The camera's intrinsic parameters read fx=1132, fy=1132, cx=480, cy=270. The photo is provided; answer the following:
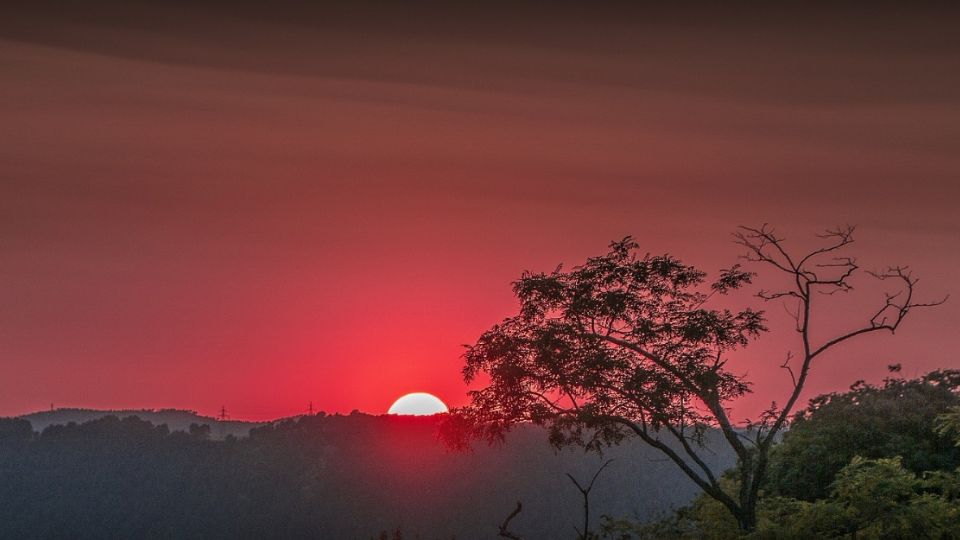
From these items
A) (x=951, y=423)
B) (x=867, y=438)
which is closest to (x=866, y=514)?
(x=951, y=423)

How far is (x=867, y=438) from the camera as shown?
4134cm

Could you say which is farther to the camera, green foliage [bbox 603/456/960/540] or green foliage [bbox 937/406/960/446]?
green foliage [bbox 937/406/960/446]

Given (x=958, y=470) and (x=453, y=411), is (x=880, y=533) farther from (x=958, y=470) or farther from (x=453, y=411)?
(x=453, y=411)

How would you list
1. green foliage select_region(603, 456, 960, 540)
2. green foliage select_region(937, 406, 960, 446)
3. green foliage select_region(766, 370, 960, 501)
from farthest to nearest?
green foliage select_region(766, 370, 960, 501) → green foliage select_region(937, 406, 960, 446) → green foliage select_region(603, 456, 960, 540)

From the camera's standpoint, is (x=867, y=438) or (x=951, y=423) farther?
(x=867, y=438)

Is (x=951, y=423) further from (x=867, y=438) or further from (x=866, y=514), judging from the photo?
(x=867, y=438)

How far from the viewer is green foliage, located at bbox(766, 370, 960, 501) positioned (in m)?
40.3

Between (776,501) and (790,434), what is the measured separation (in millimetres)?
6217

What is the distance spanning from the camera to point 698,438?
34.1 metres

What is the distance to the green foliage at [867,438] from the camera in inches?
1586

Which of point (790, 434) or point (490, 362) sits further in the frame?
point (790, 434)

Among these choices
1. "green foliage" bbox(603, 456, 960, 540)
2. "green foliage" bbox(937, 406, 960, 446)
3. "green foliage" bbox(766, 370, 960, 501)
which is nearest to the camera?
"green foliage" bbox(603, 456, 960, 540)

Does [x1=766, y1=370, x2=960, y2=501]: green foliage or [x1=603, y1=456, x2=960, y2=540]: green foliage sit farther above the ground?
[x1=766, y1=370, x2=960, y2=501]: green foliage

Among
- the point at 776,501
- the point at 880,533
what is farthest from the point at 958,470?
the point at 776,501
